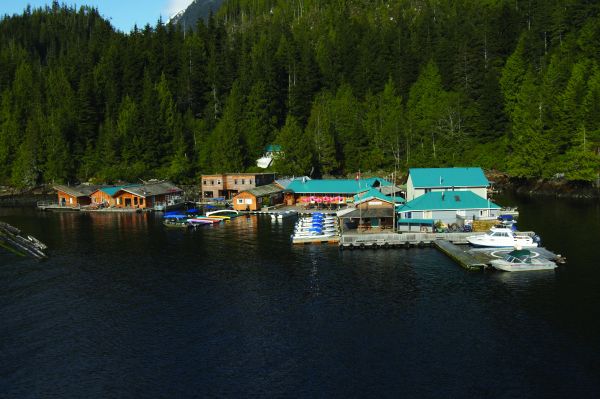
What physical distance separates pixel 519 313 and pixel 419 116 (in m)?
89.0

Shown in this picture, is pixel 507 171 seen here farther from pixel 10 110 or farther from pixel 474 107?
pixel 10 110

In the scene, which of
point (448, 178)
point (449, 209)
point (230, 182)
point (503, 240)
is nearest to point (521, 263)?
point (503, 240)

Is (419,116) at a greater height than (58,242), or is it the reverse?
(419,116)

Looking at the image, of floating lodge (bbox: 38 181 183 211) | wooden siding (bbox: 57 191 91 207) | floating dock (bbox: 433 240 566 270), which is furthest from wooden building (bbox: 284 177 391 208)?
wooden siding (bbox: 57 191 91 207)

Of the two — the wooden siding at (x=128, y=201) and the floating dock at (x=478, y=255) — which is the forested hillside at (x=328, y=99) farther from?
the floating dock at (x=478, y=255)

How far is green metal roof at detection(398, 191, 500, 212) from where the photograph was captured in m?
61.2

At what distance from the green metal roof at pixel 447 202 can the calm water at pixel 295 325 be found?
8.09 meters

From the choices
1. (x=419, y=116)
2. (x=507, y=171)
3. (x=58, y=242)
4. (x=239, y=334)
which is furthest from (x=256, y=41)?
(x=239, y=334)

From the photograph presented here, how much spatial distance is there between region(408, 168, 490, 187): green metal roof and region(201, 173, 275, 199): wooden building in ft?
114

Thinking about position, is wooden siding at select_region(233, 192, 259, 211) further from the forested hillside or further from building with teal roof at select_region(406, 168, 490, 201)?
building with teal roof at select_region(406, 168, 490, 201)

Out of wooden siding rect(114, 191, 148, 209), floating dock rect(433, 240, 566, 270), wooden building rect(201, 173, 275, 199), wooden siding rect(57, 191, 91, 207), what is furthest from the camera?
wooden siding rect(57, 191, 91, 207)

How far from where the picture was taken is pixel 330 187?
87.1 meters

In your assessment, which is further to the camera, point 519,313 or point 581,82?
point 581,82

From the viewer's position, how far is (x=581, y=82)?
315ft
